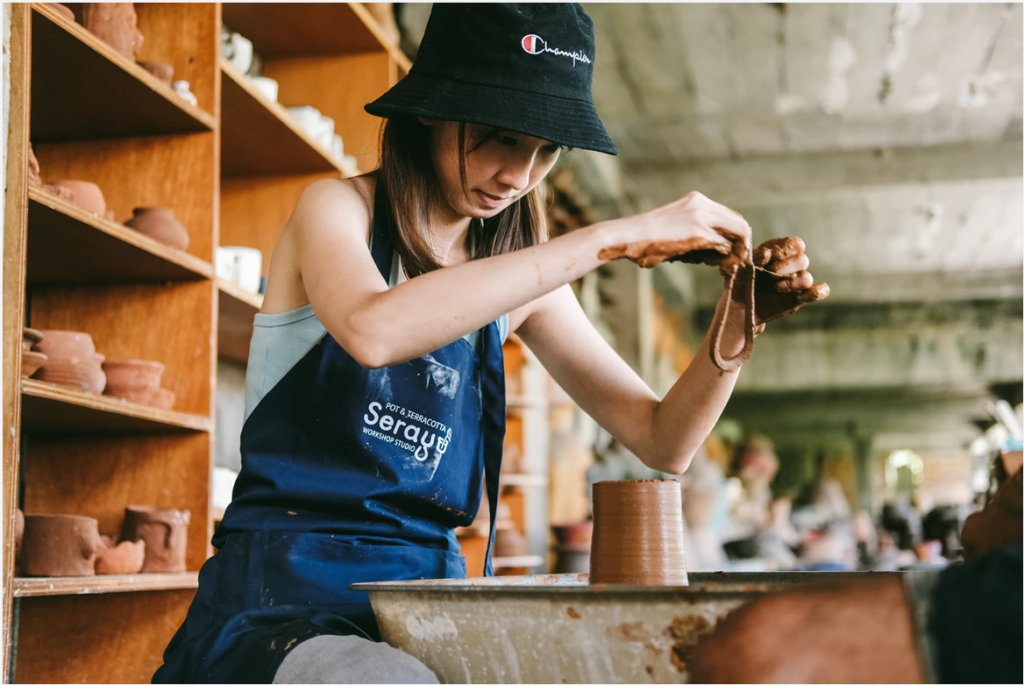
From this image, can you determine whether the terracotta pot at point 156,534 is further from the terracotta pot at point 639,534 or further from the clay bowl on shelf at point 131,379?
the terracotta pot at point 639,534

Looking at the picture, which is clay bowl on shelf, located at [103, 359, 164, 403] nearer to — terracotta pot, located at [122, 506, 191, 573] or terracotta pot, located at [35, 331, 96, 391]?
terracotta pot, located at [35, 331, 96, 391]

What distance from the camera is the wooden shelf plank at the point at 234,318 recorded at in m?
2.90

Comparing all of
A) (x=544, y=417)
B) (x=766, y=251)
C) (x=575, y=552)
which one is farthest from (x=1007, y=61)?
(x=766, y=251)

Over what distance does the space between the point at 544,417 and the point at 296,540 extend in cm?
476

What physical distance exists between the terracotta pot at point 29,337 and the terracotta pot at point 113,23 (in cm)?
75

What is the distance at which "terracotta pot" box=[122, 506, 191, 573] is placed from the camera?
99.7 inches

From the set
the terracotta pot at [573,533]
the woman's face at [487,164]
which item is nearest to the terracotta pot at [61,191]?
the woman's face at [487,164]

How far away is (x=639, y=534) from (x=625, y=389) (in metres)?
0.44

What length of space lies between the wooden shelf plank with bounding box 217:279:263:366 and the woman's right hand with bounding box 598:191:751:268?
5.20 ft

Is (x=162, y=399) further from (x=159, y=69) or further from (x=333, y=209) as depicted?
(x=333, y=209)

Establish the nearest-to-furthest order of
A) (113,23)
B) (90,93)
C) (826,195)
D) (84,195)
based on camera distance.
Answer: (84,195), (113,23), (90,93), (826,195)

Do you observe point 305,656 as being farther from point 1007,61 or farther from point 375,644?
point 1007,61

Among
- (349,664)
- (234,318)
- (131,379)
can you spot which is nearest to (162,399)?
(131,379)

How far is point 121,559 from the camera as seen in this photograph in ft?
7.85
